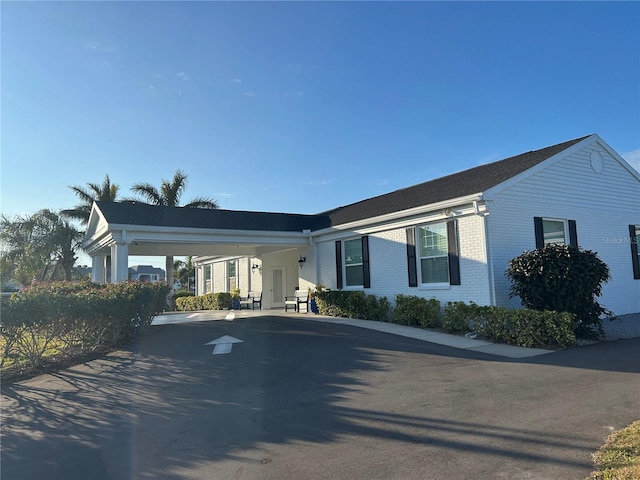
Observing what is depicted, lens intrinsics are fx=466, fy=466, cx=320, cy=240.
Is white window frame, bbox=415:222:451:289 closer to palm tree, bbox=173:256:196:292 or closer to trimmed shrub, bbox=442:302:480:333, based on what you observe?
trimmed shrub, bbox=442:302:480:333

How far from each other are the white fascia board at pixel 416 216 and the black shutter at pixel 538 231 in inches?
90.4

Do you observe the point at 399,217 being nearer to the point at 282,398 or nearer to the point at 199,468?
the point at 282,398

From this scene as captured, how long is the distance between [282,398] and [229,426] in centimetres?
122

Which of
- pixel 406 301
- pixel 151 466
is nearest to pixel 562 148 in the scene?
pixel 406 301

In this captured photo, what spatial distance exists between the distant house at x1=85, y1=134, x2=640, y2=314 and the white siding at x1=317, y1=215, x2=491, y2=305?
0.03 meters

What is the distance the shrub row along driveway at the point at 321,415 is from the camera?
432 centimetres

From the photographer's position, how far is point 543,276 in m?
11.0

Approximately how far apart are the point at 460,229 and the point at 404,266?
8.13 ft

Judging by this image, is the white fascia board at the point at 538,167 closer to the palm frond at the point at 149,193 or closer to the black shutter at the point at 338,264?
the black shutter at the point at 338,264

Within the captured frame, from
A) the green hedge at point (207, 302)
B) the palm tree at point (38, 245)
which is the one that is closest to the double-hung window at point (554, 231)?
the green hedge at point (207, 302)

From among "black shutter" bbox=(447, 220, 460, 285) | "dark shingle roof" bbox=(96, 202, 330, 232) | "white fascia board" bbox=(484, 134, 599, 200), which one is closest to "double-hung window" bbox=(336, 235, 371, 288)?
"dark shingle roof" bbox=(96, 202, 330, 232)

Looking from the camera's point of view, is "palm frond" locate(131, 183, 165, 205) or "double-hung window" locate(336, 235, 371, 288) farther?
"palm frond" locate(131, 183, 165, 205)

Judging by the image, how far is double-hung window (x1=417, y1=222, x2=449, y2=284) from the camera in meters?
13.6

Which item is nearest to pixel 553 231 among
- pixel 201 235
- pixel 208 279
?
pixel 201 235
